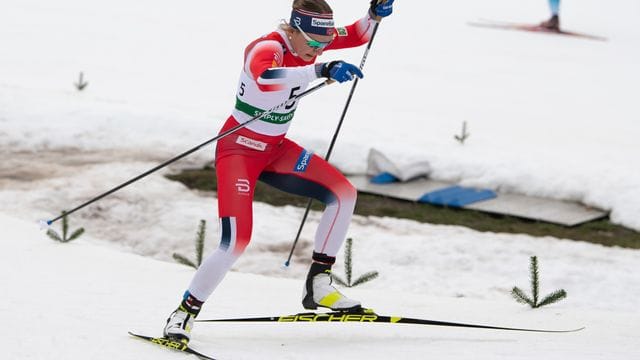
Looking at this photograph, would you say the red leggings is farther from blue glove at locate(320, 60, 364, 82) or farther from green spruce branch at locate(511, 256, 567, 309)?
green spruce branch at locate(511, 256, 567, 309)

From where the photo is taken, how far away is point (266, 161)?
630 centimetres

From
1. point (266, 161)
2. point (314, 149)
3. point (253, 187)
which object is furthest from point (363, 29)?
point (314, 149)

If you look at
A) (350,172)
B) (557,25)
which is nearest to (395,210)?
(350,172)

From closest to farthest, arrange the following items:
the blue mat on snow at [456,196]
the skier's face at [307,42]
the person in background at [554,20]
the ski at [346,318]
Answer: the skier's face at [307,42] < the ski at [346,318] < the blue mat on snow at [456,196] < the person in background at [554,20]

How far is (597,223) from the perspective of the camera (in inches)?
444

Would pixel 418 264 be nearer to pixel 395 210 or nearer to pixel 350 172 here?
pixel 395 210

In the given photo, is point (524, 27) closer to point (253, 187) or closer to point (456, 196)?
point (456, 196)

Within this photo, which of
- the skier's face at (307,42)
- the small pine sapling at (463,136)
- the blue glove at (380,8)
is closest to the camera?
the skier's face at (307,42)

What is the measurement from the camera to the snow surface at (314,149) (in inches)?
265

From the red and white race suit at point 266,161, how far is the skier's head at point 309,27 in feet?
0.21

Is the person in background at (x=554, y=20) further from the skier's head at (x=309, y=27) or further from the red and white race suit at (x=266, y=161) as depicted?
the skier's head at (x=309, y=27)

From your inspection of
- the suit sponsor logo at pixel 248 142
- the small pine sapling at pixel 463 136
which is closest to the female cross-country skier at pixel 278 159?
the suit sponsor logo at pixel 248 142

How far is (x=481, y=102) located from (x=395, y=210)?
21.9 ft

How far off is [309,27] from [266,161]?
89 cm
